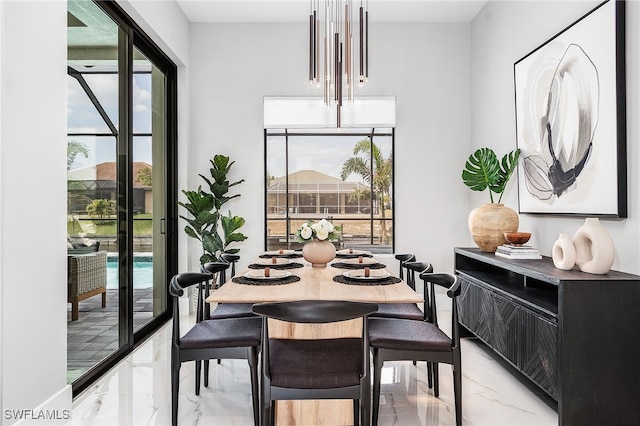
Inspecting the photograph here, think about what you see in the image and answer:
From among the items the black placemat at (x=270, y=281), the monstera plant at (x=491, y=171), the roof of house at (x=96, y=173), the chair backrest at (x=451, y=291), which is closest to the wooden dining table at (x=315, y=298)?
the black placemat at (x=270, y=281)

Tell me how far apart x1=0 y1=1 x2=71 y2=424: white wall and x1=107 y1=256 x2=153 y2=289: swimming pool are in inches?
30.5

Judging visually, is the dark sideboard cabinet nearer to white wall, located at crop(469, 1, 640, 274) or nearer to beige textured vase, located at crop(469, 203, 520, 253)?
white wall, located at crop(469, 1, 640, 274)

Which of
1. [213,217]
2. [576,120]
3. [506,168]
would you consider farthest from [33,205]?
[506,168]

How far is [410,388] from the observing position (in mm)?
2832

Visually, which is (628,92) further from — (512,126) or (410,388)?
(410,388)

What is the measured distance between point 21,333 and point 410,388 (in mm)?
2126

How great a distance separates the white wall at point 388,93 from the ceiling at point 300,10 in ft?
0.36

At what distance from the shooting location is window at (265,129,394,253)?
5156 millimetres

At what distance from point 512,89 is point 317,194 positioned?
2.30 meters

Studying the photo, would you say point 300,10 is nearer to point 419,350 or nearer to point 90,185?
point 90,185

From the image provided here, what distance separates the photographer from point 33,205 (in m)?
2.16

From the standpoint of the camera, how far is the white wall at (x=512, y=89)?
2471 mm

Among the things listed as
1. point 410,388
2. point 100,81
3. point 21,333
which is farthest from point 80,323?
point 410,388

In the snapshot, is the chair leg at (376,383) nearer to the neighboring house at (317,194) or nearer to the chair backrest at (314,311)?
the chair backrest at (314,311)
